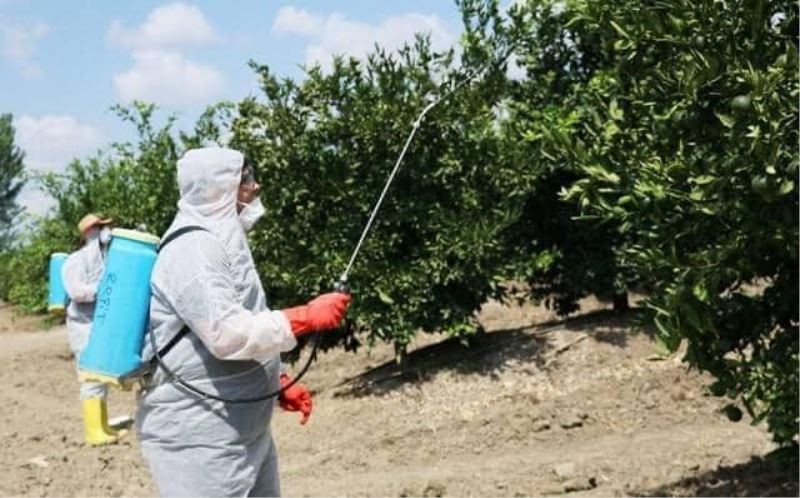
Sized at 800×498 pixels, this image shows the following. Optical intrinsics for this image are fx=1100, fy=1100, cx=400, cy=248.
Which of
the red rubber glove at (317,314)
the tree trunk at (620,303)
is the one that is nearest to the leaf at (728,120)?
the red rubber glove at (317,314)

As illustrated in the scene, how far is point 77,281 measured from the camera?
8062 mm

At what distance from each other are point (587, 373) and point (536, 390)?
18.5 inches

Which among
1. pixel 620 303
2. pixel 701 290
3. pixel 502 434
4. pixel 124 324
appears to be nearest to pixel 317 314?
pixel 124 324

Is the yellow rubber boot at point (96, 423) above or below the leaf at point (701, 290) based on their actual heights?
below

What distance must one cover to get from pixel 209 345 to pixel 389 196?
5997 mm

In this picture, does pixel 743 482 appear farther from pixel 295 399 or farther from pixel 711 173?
pixel 295 399

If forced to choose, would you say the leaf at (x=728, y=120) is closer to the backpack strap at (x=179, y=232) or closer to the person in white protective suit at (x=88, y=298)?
the backpack strap at (x=179, y=232)

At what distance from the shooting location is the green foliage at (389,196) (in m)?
9.16

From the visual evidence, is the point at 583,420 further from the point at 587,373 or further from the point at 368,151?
the point at 368,151

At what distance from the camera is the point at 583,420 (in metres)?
8.12

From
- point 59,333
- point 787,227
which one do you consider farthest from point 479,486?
point 59,333

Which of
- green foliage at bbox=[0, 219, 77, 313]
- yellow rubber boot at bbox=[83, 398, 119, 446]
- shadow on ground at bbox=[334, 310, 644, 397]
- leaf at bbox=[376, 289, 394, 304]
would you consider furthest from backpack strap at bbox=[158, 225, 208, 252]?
green foliage at bbox=[0, 219, 77, 313]

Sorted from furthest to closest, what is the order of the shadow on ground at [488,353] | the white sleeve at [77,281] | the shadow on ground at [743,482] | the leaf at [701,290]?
the shadow on ground at [488,353] < the white sleeve at [77,281] < the shadow on ground at [743,482] < the leaf at [701,290]

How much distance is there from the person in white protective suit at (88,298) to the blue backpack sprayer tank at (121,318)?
435 cm
